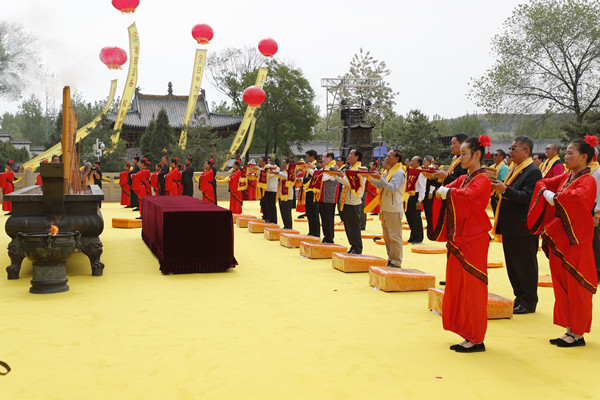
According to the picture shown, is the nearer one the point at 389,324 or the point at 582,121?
the point at 389,324

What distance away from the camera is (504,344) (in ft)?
12.6

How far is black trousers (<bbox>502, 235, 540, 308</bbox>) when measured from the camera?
4.68 meters

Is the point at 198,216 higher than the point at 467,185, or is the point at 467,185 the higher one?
the point at 467,185

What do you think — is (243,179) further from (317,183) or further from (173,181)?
(317,183)

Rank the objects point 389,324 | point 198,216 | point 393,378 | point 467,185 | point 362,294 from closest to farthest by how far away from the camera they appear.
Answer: point 393,378 → point 467,185 → point 389,324 → point 362,294 → point 198,216

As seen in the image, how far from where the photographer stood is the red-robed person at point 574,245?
3.75 m

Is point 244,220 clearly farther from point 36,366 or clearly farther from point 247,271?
point 36,366

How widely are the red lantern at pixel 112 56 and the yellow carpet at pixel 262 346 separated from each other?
29.5 ft

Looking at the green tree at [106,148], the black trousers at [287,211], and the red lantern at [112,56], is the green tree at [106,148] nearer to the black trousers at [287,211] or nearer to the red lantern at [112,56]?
the red lantern at [112,56]

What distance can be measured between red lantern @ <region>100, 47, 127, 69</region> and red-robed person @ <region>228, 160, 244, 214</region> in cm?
403

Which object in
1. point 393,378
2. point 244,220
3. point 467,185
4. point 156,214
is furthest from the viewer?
point 244,220

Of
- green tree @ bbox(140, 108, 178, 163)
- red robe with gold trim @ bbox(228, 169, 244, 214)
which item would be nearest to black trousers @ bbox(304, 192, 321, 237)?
red robe with gold trim @ bbox(228, 169, 244, 214)

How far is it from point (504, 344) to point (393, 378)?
3.69ft

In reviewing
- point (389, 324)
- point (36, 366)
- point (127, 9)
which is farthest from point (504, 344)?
point (127, 9)
